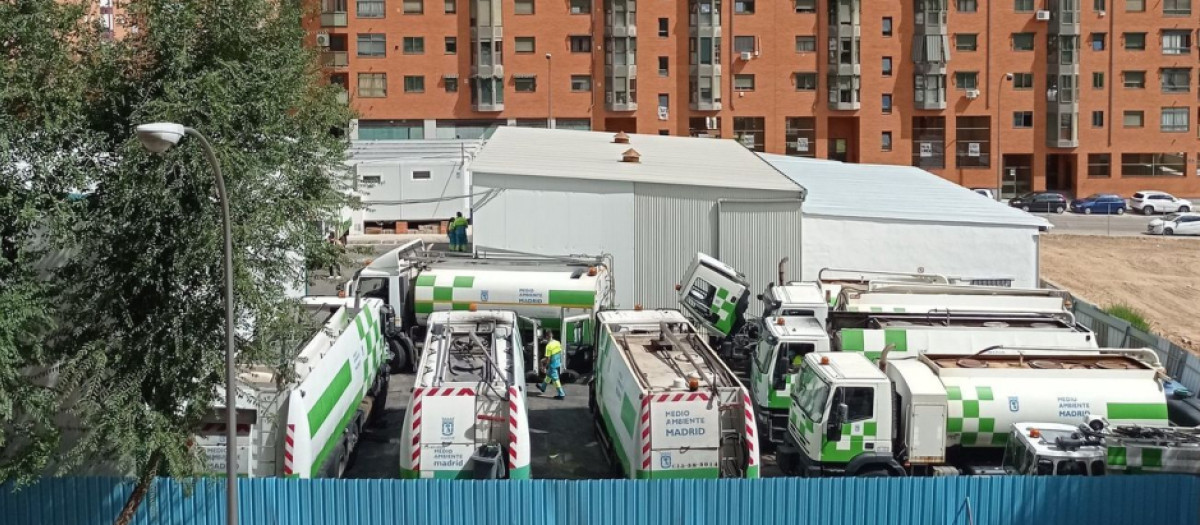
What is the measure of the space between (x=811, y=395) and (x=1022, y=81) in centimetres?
6074

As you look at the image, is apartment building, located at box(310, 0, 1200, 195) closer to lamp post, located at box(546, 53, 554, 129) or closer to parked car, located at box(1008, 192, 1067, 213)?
lamp post, located at box(546, 53, 554, 129)

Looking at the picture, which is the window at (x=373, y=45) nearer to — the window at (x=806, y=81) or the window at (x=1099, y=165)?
the window at (x=806, y=81)

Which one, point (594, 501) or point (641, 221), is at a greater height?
point (641, 221)

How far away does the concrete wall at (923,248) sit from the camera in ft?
109

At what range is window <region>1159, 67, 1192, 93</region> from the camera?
75.8m

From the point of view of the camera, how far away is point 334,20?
7250 centimetres

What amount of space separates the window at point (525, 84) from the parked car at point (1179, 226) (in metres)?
33.4

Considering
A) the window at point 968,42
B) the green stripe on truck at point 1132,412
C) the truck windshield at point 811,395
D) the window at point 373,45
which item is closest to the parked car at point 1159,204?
the window at point 968,42

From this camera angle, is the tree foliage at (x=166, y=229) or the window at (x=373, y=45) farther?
the window at (x=373, y=45)

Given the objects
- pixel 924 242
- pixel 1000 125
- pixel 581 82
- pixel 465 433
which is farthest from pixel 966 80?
pixel 465 433

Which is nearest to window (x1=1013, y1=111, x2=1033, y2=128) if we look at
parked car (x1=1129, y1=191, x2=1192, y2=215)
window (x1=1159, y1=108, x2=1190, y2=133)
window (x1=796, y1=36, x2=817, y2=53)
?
parked car (x1=1129, y1=191, x2=1192, y2=215)

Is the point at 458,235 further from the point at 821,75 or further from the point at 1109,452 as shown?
the point at 821,75

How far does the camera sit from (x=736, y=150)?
45281 millimetres

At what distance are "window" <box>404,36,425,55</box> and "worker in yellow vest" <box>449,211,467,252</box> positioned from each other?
3281 centimetres
